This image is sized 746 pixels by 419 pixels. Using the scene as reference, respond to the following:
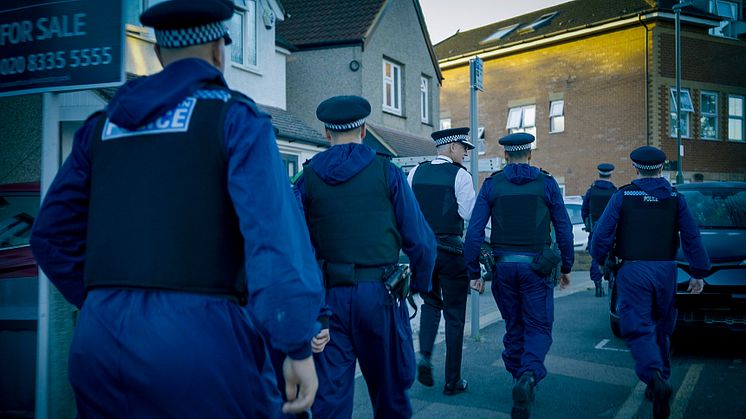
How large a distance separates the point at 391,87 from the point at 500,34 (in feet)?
43.1

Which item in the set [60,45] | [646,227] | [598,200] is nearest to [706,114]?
[598,200]

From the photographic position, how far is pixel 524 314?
5.24m

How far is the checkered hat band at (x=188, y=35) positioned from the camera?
2.02 meters

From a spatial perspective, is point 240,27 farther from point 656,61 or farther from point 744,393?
point 656,61

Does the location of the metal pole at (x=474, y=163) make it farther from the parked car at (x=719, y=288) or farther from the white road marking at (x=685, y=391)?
the white road marking at (x=685, y=391)

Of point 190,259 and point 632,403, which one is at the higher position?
point 190,259

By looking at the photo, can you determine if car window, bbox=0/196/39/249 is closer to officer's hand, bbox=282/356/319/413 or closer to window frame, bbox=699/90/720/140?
officer's hand, bbox=282/356/319/413

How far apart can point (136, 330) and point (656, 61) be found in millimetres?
26467

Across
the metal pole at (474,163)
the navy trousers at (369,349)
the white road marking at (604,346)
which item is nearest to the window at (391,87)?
the metal pole at (474,163)

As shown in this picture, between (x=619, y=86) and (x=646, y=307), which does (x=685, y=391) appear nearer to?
(x=646, y=307)

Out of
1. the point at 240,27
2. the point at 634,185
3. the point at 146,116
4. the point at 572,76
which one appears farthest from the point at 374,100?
the point at 146,116

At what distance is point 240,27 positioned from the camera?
14.8 m

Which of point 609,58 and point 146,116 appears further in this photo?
point 609,58

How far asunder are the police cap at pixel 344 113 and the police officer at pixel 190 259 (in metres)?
1.82
